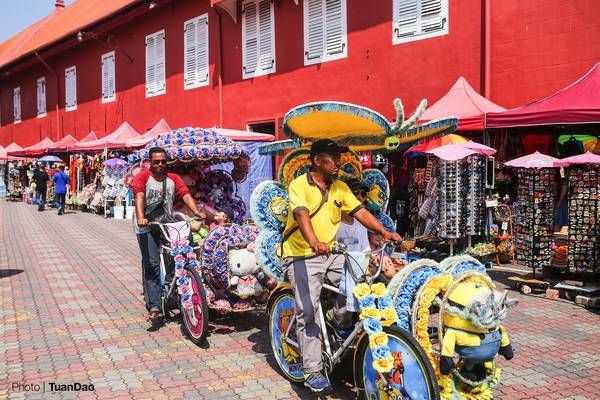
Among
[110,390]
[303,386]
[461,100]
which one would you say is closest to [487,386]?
[303,386]

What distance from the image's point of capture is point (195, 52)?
59.6 ft

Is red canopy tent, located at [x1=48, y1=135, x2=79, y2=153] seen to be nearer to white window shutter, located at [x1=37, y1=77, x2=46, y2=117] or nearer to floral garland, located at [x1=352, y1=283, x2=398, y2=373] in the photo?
white window shutter, located at [x1=37, y1=77, x2=46, y2=117]

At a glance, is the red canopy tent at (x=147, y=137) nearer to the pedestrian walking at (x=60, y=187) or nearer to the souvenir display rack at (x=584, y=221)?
the pedestrian walking at (x=60, y=187)

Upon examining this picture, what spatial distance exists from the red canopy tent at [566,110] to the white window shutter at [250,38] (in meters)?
8.76

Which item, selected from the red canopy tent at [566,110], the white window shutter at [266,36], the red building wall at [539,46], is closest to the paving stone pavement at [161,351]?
the red canopy tent at [566,110]

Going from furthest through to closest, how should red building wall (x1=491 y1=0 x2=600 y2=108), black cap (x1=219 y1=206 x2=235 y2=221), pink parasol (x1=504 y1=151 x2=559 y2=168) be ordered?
red building wall (x1=491 y1=0 x2=600 y2=108)
pink parasol (x1=504 y1=151 x2=559 y2=168)
black cap (x1=219 y1=206 x2=235 y2=221)

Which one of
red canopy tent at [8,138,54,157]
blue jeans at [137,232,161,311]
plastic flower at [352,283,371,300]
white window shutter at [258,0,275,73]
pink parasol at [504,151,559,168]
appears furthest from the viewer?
red canopy tent at [8,138,54,157]

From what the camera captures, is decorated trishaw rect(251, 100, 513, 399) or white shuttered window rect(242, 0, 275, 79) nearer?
decorated trishaw rect(251, 100, 513, 399)

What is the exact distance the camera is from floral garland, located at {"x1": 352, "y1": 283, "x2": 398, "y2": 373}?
3.44 meters

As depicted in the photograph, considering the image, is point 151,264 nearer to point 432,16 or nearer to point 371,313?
point 371,313

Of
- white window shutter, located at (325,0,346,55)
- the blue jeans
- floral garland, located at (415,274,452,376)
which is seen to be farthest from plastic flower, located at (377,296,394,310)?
white window shutter, located at (325,0,346,55)

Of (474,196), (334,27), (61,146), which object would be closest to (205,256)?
(474,196)

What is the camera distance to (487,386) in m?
3.75

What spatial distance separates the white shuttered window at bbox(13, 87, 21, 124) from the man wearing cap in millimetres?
32591
